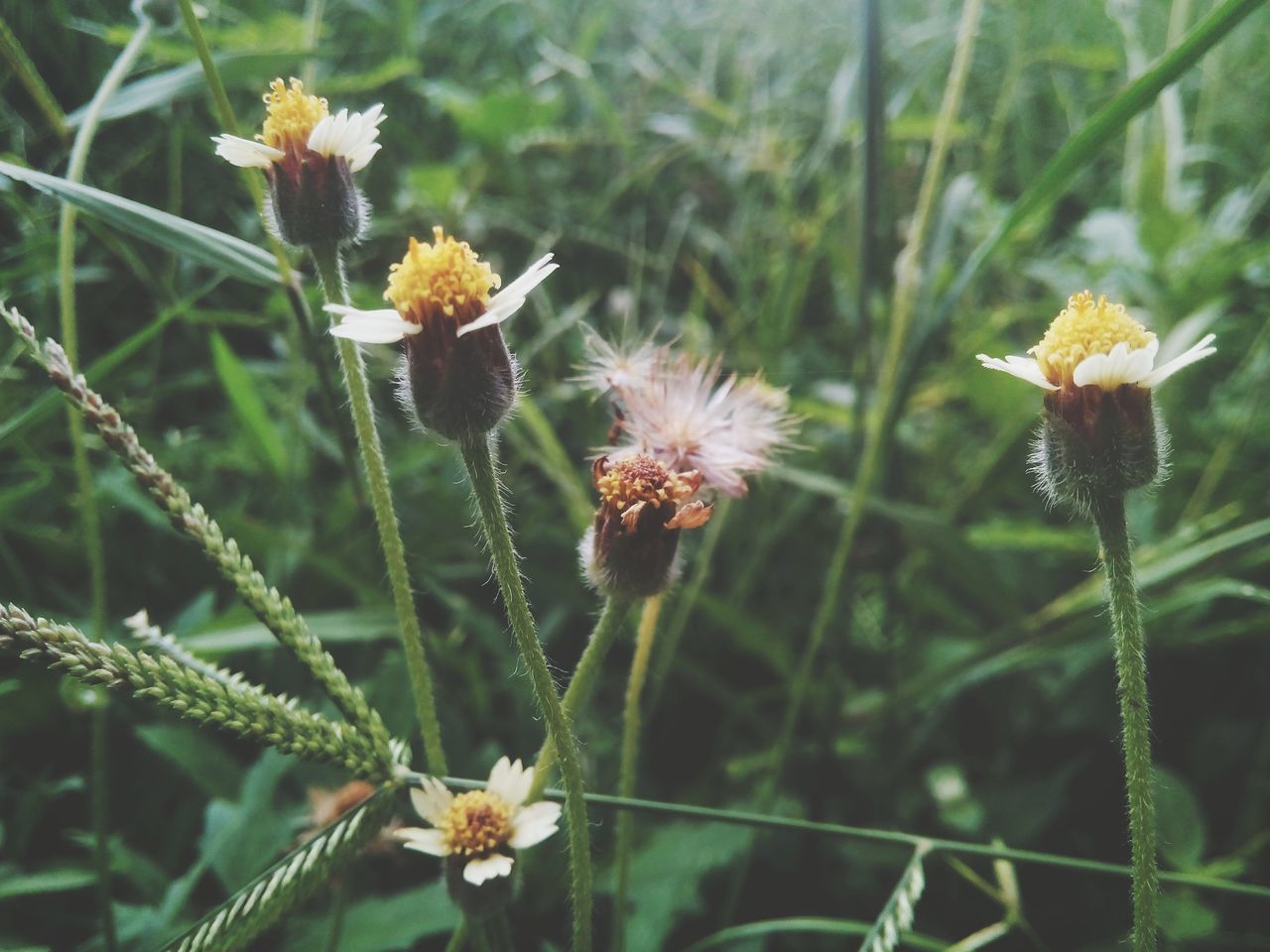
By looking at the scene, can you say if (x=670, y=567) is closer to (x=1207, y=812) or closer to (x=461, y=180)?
(x=1207, y=812)

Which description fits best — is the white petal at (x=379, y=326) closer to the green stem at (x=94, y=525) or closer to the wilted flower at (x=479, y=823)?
the wilted flower at (x=479, y=823)

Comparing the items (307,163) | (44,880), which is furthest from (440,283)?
(44,880)

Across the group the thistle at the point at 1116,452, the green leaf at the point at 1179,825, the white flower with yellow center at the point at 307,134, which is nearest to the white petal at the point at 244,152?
the white flower with yellow center at the point at 307,134

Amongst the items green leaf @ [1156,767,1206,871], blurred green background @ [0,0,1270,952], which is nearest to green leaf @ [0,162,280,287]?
blurred green background @ [0,0,1270,952]

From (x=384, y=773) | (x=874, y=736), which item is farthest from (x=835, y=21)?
(x=384, y=773)

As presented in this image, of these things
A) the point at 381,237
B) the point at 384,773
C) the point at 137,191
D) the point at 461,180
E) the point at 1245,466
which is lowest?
the point at 384,773
